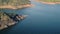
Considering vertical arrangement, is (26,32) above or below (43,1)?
above

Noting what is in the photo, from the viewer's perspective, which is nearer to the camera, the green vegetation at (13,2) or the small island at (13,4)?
the small island at (13,4)

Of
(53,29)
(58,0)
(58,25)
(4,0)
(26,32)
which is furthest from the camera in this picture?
(58,0)

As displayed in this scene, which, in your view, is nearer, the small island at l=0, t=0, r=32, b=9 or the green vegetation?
the small island at l=0, t=0, r=32, b=9

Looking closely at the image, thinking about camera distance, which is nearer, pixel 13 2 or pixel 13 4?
pixel 13 4

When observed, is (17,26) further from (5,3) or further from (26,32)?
(5,3)

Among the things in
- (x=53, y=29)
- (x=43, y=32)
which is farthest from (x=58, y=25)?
(x=43, y=32)

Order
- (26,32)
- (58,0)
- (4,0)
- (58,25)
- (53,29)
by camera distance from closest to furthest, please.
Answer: (26,32), (53,29), (58,25), (4,0), (58,0)

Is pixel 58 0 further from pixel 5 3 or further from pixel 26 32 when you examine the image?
pixel 26 32

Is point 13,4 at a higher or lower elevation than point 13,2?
lower

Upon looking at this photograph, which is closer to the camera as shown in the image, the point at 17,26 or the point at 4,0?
the point at 17,26
